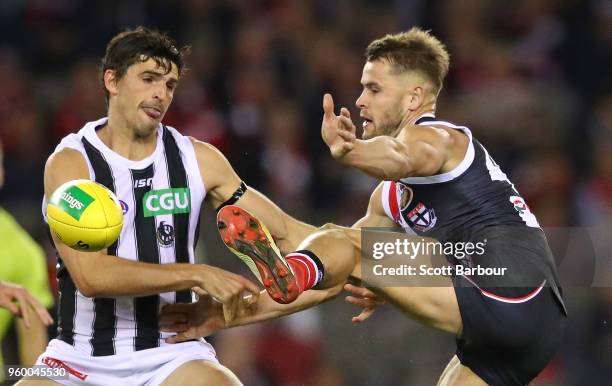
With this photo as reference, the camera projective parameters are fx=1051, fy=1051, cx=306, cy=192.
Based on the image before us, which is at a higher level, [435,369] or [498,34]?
[498,34]

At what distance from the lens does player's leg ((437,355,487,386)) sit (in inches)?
205

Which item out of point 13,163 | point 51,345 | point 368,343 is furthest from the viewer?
point 13,163

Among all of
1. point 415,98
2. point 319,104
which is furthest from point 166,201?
point 319,104

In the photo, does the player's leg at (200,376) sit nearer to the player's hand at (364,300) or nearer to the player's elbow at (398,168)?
the player's hand at (364,300)

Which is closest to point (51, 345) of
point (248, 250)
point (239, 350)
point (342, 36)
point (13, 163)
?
point (248, 250)

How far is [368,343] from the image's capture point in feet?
26.1

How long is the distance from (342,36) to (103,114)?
99.5 inches

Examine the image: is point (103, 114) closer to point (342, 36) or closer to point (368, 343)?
point (342, 36)

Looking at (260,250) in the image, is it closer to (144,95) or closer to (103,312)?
(103,312)

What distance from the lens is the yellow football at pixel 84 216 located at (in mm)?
4652

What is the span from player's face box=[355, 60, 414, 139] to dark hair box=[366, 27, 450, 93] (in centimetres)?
5

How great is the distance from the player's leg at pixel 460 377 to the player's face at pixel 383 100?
1.29 metres

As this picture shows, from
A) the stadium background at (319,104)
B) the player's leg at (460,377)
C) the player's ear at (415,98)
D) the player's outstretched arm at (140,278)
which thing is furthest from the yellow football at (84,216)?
the stadium background at (319,104)

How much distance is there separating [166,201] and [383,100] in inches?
49.9
